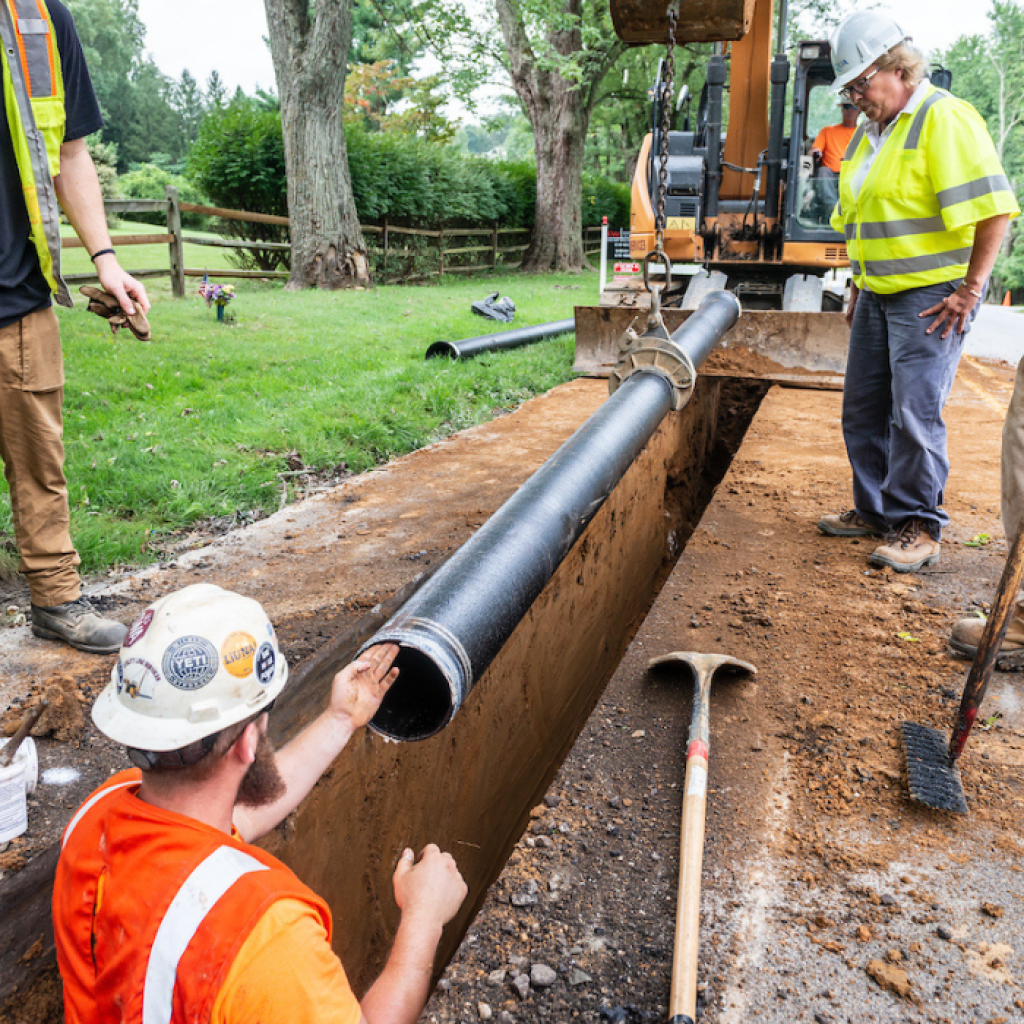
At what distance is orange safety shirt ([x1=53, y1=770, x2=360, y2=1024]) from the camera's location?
1212 mm

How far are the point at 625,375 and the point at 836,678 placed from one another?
1629 mm

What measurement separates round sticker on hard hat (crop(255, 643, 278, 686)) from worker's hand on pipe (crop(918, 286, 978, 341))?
321 centimetres

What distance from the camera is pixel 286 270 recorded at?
16.8 m

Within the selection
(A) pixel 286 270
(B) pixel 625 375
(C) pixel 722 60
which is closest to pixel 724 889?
(B) pixel 625 375

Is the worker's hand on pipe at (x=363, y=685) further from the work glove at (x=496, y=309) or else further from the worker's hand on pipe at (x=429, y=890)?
the work glove at (x=496, y=309)

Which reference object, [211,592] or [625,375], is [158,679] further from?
[625,375]

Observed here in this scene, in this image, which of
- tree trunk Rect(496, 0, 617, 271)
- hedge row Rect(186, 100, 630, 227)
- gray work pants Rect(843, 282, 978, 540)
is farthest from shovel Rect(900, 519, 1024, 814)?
tree trunk Rect(496, 0, 617, 271)

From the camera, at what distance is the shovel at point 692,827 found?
1607 millimetres

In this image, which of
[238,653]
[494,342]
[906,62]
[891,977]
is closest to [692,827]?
[891,977]

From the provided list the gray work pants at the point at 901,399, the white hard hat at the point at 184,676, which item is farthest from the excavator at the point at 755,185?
the white hard hat at the point at 184,676

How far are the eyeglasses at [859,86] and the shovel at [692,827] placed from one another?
2418 millimetres

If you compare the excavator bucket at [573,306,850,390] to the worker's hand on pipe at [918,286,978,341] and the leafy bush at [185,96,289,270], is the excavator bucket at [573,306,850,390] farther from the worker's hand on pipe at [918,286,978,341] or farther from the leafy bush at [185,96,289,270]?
the leafy bush at [185,96,289,270]

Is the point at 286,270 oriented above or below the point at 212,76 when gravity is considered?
below

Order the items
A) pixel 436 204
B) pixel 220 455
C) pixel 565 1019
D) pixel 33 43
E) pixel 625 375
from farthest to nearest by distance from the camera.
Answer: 1. pixel 436 204
2. pixel 220 455
3. pixel 625 375
4. pixel 33 43
5. pixel 565 1019
